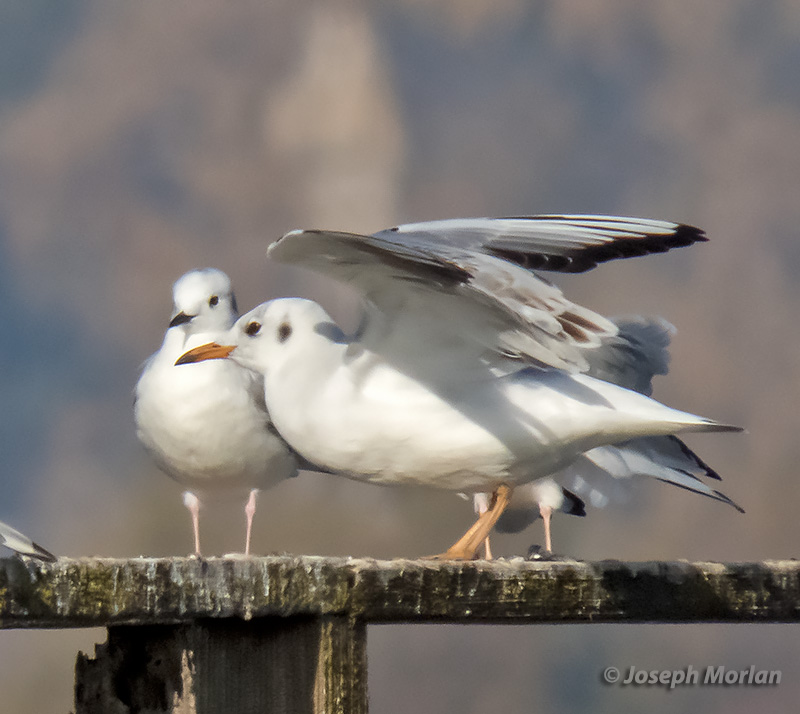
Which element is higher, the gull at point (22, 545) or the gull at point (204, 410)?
the gull at point (204, 410)

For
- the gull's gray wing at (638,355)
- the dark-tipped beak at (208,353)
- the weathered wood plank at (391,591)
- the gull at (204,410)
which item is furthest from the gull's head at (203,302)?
the weathered wood plank at (391,591)

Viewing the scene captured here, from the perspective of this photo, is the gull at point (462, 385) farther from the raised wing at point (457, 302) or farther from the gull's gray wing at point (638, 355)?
the gull's gray wing at point (638, 355)

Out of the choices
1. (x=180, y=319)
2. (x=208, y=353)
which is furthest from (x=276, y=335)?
(x=180, y=319)

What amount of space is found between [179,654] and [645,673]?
128 centimetres

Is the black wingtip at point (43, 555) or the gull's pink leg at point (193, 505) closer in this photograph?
the black wingtip at point (43, 555)

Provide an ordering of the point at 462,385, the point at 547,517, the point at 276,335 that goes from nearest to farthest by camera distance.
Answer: the point at 462,385 → the point at 276,335 → the point at 547,517

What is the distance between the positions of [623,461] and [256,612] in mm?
1926

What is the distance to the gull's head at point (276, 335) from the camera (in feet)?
9.20

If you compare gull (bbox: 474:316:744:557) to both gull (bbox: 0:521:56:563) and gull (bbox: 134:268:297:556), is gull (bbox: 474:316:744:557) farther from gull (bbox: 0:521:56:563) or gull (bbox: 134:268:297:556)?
gull (bbox: 0:521:56:563)

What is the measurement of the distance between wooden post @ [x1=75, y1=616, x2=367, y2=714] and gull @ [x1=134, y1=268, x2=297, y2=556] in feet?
4.85

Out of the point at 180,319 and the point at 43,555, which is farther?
the point at 180,319

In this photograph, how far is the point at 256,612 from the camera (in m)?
1.94

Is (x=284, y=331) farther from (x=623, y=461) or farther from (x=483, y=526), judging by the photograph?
(x=623, y=461)

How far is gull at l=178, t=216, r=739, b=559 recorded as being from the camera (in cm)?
256
